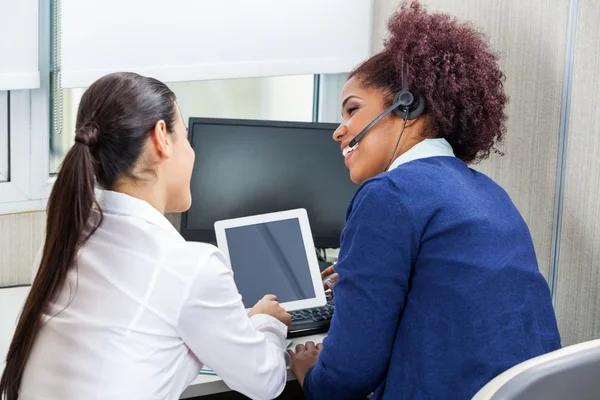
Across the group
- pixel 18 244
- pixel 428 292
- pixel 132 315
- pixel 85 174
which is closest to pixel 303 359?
pixel 428 292

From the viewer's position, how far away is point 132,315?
3.72 ft

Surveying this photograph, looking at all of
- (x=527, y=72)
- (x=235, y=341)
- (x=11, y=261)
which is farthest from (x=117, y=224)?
(x=527, y=72)

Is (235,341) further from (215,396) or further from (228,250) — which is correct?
(215,396)

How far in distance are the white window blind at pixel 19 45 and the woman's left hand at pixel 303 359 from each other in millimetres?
929

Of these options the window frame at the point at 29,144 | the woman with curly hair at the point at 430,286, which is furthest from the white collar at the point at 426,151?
the window frame at the point at 29,144

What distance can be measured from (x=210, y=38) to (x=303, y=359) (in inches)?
40.0

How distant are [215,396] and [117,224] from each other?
1.27m

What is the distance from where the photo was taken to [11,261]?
194 cm

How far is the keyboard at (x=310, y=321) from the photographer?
5.39ft

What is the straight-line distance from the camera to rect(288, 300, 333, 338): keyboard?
164 cm

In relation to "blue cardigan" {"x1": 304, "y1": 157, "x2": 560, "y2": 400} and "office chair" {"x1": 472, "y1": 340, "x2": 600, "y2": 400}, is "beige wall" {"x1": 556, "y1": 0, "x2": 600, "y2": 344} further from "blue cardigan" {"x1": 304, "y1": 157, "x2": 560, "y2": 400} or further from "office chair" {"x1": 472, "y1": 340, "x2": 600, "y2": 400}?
"office chair" {"x1": 472, "y1": 340, "x2": 600, "y2": 400}

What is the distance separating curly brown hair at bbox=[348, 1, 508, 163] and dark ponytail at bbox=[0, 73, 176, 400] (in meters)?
0.43

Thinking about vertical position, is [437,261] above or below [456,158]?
below

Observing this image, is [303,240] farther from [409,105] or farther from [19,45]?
[19,45]
